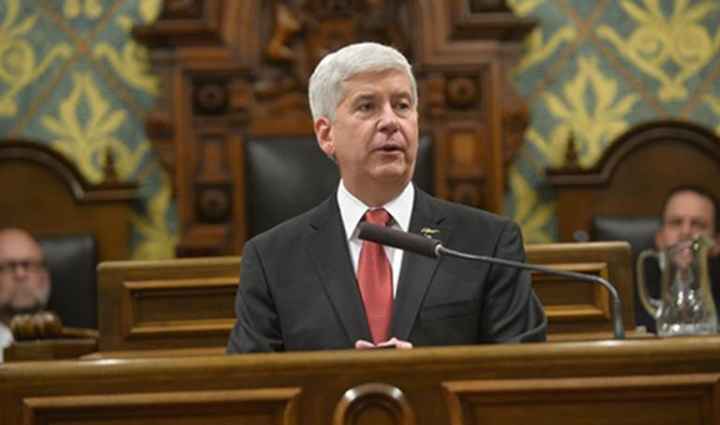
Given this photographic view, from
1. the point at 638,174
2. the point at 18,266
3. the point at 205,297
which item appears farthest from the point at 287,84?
the point at 205,297

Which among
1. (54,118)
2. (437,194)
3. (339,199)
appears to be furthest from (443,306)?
(54,118)

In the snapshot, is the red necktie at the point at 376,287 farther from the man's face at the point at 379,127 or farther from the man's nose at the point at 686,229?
the man's nose at the point at 686,229

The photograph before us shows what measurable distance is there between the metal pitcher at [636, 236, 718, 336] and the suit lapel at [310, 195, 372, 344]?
0.85 metres

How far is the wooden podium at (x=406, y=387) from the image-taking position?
1812 millimetres

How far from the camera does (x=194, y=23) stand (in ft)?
17.5

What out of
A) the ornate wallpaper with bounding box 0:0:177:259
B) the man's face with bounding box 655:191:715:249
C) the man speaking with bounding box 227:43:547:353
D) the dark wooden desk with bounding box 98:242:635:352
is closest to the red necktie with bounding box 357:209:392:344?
the man speaking with bounding box 227:43:547:353

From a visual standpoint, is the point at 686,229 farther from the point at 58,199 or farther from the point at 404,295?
the point at 404,295

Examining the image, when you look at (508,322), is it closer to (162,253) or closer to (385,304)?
(385,304)

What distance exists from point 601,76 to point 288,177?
1366mm

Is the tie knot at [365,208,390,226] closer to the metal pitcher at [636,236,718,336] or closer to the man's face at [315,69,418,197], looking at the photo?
the man's face at [315,69,418,197]

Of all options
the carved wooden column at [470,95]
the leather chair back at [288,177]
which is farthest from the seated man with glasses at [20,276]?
the carved wooden column at [470,95]

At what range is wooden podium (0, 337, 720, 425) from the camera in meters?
1.81

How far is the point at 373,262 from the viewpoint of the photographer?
8.55ft

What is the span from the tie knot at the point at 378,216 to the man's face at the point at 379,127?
0.06 metres
